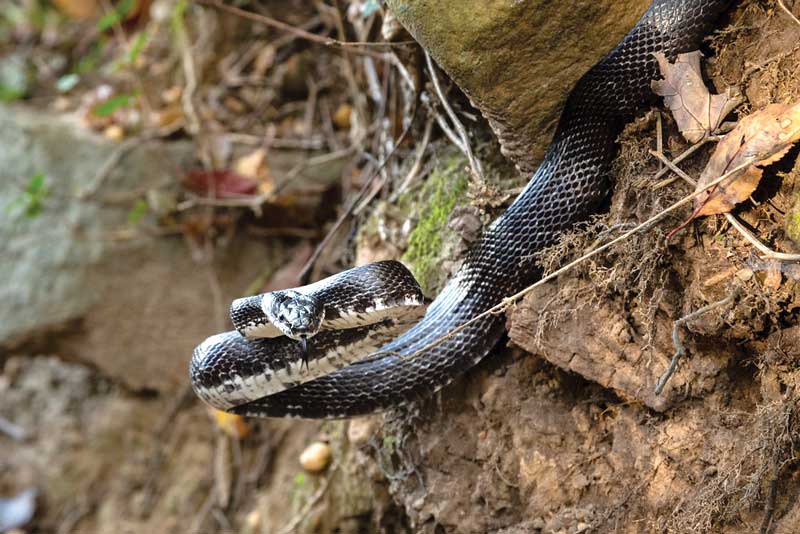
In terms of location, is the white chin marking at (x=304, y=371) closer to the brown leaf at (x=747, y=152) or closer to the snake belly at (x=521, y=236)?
the snake belly at (x=521, y=236)

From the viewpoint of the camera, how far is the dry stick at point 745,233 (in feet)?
6.98

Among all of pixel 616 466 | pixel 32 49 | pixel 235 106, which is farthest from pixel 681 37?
pixel 32 49

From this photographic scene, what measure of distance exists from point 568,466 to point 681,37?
1.59 m

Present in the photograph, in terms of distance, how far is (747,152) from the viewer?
2.20 metres

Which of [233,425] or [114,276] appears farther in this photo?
[114,276]

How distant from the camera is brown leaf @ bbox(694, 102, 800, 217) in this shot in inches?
84.4

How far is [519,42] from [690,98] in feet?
1.98

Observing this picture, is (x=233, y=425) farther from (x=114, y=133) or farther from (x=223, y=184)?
(x=114, y=133)

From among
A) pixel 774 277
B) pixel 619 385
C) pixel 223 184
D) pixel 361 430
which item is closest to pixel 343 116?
pixel 223 184

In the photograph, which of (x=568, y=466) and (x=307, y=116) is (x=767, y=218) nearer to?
(x=568, y=466)

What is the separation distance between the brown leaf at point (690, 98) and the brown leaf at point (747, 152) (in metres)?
0.14

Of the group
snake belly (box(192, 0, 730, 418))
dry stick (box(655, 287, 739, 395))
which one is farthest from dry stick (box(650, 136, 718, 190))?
dry stick (box(655, 287, 739, 395))

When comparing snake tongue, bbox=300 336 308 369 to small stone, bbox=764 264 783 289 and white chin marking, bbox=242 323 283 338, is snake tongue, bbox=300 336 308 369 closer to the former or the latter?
white chin marking, bbox=242 323 283 338

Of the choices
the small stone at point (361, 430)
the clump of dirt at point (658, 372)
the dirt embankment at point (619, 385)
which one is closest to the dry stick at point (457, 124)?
the dirt embankment at point (619, 385)
